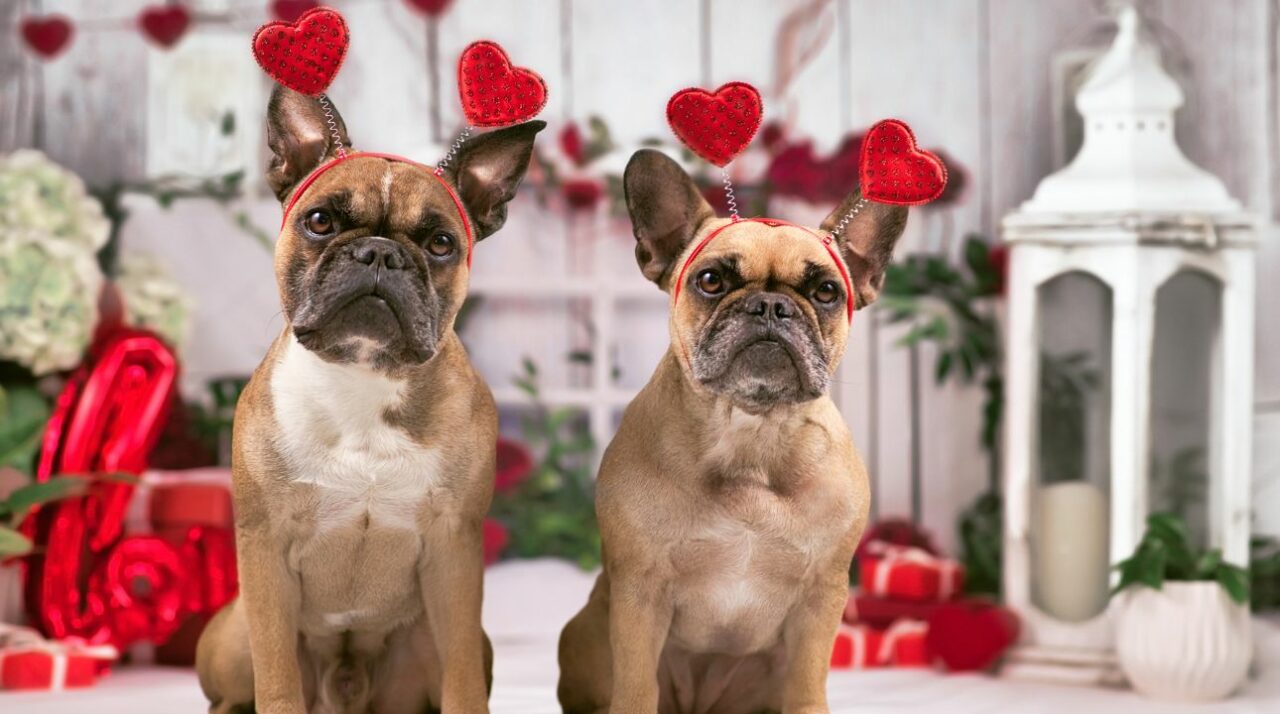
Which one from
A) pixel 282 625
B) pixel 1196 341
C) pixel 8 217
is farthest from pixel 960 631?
pixel 8 217

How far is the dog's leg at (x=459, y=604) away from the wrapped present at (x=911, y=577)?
1639 mm

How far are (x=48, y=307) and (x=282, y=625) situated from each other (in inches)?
56.5

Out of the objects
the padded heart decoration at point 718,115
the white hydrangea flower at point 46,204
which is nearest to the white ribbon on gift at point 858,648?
the padded heart decoration at point 718,115

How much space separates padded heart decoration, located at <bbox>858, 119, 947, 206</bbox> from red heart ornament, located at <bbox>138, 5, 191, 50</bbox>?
2488mm

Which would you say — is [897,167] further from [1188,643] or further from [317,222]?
[1188,643]

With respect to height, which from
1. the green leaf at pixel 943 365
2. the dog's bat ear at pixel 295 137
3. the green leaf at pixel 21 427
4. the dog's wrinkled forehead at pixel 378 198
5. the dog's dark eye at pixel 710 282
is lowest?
the green leaf at pixel 21 427

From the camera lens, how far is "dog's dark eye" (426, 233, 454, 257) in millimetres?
2174

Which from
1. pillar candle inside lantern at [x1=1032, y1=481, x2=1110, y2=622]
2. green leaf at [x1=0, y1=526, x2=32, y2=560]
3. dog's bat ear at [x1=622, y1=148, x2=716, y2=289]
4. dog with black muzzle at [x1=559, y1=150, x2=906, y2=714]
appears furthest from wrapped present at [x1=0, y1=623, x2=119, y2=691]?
pillar candle inside lantern at [x1=1032, y1=481, x2=1110, y2=622]

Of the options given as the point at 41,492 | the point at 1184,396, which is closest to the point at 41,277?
the point at 41,492

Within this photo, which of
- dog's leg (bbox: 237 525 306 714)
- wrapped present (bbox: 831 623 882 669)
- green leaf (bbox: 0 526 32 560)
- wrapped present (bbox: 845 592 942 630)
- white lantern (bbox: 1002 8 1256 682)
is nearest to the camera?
dog's leg (bbox: 237 525 306 714)

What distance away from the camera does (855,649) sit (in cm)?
347

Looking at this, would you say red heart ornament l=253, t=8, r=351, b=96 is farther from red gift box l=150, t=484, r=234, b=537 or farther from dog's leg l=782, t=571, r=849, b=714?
red gift box l=150, t=484, r=234, b=537

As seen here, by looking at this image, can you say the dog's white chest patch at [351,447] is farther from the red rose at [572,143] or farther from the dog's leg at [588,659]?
the red rose at [572,143]

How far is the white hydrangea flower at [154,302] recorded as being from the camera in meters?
3.55
